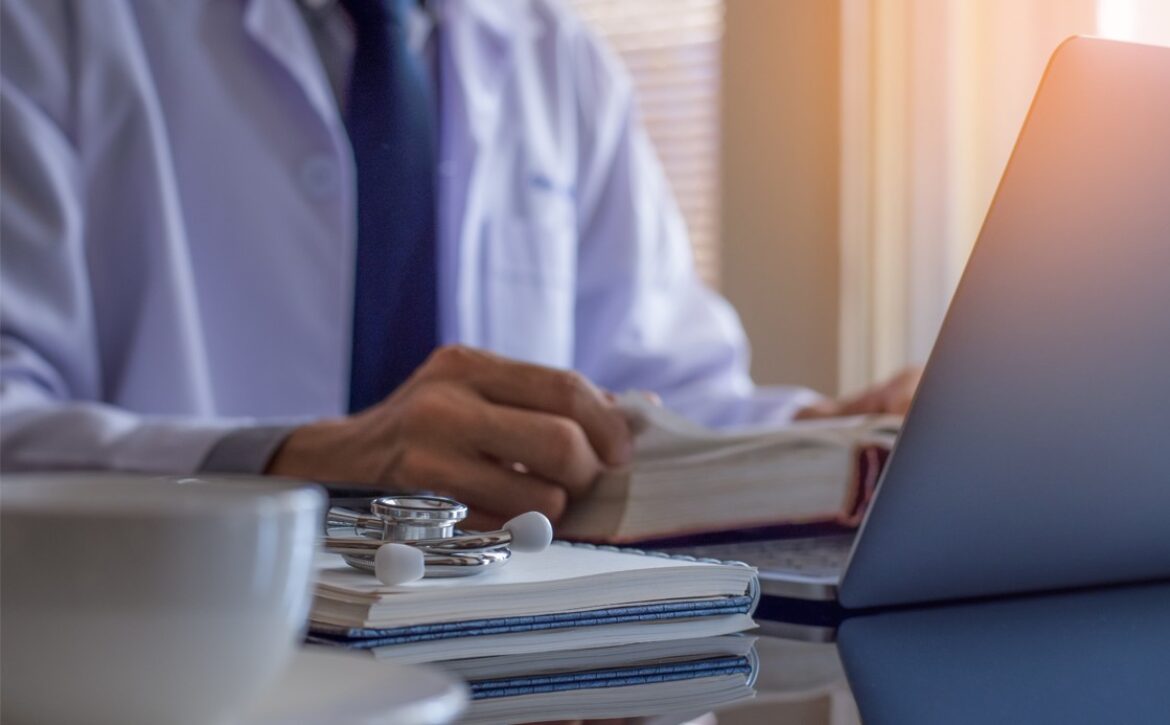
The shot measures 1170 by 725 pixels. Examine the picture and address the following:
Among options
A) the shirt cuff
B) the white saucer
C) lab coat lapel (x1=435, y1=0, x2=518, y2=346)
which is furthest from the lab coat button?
the white saucer

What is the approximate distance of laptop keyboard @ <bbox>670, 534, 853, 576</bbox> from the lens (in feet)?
2.18

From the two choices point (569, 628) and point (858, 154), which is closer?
point (569, 628)

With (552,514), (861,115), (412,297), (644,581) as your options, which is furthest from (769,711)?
(861,115)

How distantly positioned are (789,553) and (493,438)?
0.63 feet

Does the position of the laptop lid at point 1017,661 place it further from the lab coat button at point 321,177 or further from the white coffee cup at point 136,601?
the lab coat button at point 321,177

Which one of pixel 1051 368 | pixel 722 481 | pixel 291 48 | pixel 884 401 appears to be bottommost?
pixel 884 401

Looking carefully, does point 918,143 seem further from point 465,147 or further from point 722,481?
point 722,481

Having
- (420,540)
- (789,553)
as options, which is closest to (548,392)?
(789,553)

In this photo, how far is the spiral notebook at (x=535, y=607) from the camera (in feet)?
1.31

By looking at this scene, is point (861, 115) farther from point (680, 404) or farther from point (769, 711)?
point (769, 711)

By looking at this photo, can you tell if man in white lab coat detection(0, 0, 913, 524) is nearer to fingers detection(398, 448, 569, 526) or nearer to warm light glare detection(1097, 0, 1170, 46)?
fingers detection(398, 448, 569, 526)

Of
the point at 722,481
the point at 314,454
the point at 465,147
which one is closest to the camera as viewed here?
the point at 722,481

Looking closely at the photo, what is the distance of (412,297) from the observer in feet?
4.91

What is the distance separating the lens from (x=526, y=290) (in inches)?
65.7
